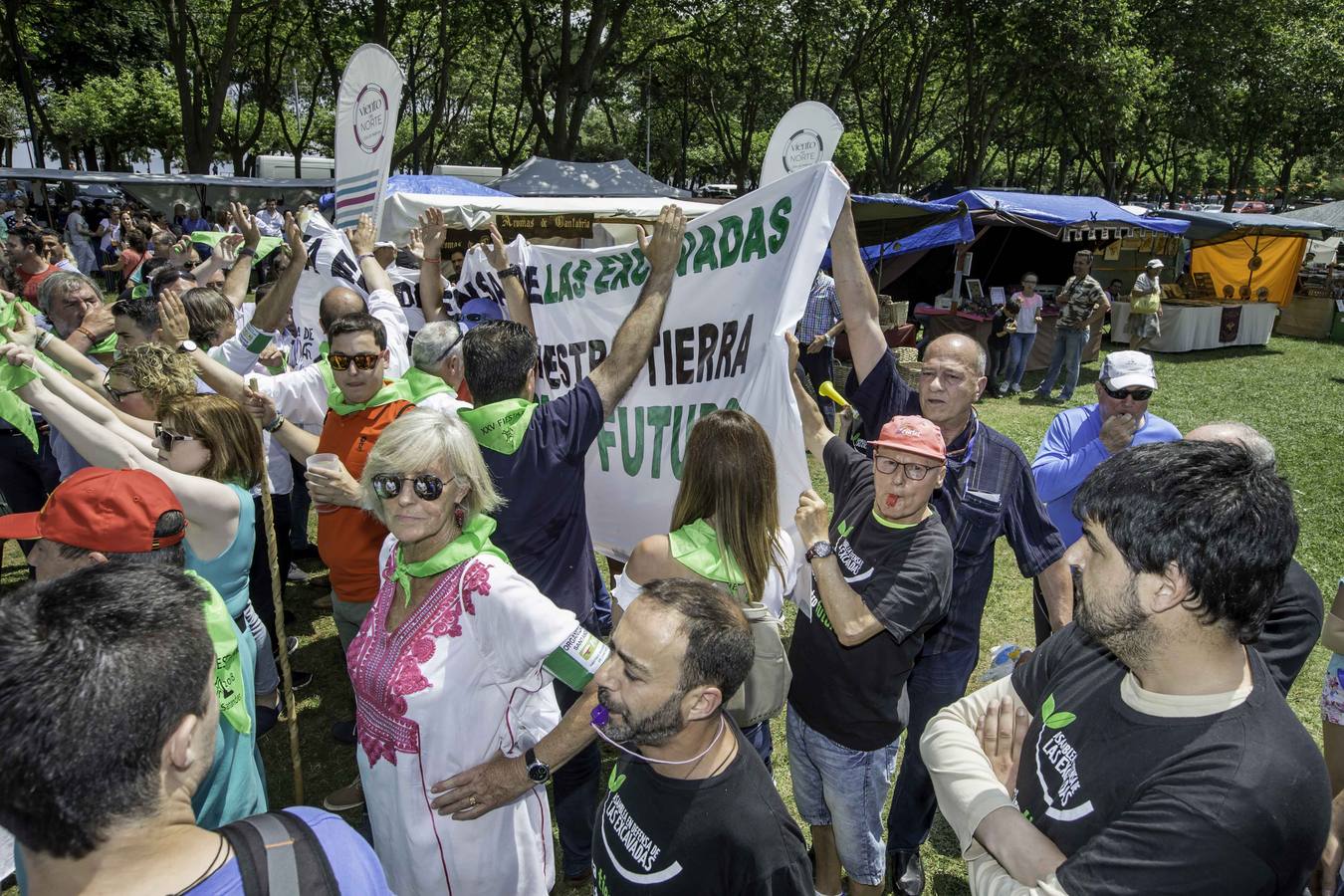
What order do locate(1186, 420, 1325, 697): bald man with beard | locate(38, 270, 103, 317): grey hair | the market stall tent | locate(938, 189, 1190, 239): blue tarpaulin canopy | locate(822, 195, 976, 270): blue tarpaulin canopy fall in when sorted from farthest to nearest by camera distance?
the market stall tent < locate(938, 189, 1190, 239): blue tarpaulin canopy < locate(822, 195, 976, 270): blue tarpaulin canopy < locate(38, 270, 103, 317): grey hair < locate(1186, 420, 1325, 697): bald man with beard

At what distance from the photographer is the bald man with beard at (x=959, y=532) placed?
3.21m

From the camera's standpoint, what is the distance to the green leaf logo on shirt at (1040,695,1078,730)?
68.5 inches

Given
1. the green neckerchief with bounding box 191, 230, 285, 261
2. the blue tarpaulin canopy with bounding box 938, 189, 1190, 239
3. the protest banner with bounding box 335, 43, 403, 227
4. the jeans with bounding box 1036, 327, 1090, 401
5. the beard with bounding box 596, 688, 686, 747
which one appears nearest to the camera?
the beard with bounding box 596, 688, 686, 747

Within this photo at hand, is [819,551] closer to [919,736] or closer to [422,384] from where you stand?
[919,736]

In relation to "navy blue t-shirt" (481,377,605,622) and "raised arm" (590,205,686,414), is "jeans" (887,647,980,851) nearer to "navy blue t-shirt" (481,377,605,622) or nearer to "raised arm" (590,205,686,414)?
"navy blue t-shirt" (481,377,605,622)

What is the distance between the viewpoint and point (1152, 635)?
154cm

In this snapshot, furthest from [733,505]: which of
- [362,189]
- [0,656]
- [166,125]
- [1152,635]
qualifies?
[166,125]

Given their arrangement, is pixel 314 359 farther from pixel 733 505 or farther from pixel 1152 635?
pixel 1152 635

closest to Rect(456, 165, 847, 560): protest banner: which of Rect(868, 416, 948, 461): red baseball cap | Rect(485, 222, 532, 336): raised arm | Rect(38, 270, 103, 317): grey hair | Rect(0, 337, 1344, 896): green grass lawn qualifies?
Rect(485, 222, 532, 336): raised arm

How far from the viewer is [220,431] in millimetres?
3148

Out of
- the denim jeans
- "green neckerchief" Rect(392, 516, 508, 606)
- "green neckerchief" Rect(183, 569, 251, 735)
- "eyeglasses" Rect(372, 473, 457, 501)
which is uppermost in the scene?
"eyeglasses" Rect(372, 473, 457, 501)

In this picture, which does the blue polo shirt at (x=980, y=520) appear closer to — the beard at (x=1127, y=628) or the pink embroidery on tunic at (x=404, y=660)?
the beard at (x=1127, y=628)

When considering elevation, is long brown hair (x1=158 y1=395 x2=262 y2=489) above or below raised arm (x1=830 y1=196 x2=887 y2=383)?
below

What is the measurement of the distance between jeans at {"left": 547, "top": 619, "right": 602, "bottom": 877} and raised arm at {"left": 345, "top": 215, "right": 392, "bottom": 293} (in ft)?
9.32
